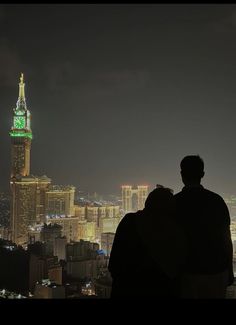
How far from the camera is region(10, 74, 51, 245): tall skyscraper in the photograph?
21.7ft

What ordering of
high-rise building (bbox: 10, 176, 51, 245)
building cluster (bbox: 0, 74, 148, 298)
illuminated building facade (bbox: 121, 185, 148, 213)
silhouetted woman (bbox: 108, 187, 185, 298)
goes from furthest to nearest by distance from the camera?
high-rise building (bbox: 10, 176, 51, 245), illuminated building facade (bbox: 121, 185, 148, 213), building cluster (bbox: 0, 74, 148, 298), silhouetted woman (bbox: 108, 187, 185, 298)

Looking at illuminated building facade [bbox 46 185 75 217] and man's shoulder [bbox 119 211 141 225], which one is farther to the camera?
illuminated building facade [bbox 46 185 75 217]

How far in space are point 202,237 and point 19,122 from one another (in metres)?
5.96

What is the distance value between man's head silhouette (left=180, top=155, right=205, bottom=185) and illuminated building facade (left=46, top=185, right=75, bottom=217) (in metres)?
5.65

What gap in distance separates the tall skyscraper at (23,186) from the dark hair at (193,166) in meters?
5.18

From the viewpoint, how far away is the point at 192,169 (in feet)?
3.73

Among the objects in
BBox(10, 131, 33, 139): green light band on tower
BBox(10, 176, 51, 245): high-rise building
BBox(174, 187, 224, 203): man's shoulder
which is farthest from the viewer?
BBox(10, 176, 51, 245): high-rise building

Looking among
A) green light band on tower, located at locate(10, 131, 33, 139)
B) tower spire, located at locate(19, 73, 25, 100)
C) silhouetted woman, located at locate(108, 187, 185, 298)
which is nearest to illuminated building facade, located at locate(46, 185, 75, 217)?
green light band on tower, located at locate(10, 131, 33, 139)

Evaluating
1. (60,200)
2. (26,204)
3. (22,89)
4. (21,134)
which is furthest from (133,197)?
(26,204)

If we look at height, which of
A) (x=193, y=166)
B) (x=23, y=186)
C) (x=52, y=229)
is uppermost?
(x=23, y=186)

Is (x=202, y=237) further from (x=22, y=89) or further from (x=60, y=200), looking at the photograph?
(x=60, y=200)

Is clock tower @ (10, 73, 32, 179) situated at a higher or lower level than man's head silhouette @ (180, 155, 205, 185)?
higher

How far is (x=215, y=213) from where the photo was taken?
43.8 inches

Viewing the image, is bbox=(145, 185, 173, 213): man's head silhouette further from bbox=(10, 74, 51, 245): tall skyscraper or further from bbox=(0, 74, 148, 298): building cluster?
bbox=(10, 74, 51, 245): tall skyscraper
